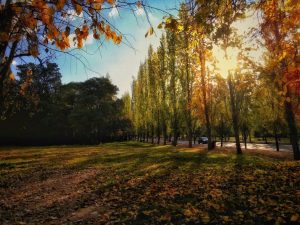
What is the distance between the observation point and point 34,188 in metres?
9.67

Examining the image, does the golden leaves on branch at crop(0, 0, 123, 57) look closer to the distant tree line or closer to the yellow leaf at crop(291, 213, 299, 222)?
the yellow leaf at crop(291, 213, 299, 222)

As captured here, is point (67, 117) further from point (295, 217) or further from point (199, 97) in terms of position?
point (295, 217)

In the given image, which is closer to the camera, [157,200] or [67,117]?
[157,200]

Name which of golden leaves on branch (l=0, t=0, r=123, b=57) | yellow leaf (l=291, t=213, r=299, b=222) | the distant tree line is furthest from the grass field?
the distant tree line

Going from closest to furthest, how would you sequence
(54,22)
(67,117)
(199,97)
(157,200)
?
(54,22), (157,200), (199,97), (67,117)

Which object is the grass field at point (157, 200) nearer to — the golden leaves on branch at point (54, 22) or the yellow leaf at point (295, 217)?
the yellow leaf at point (295, 217)

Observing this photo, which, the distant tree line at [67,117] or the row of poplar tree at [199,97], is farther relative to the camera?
the distant tree line at [67,117]

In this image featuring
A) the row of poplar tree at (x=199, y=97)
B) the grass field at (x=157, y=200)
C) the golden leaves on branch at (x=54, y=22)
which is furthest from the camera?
the row of poplar tree at (x=199, y=97)

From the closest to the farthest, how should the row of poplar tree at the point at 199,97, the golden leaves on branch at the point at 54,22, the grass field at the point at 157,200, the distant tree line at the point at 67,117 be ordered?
the golden leaves on branch at the point at 54,22 < the grass field at the point at 157,200 < the row of poplar tree at the point at 199,97 < the distant tree line at the point at 67,117

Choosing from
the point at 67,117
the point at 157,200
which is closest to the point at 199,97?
the point at 157,200

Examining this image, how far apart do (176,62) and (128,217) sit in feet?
115

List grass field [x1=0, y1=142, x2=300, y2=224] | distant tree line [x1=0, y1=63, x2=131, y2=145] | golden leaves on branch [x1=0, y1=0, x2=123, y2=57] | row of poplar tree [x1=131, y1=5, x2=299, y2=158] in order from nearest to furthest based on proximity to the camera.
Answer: golden leaves on branch [x1=0, y1=0, x2=123, y2=57]
grass field [x1=0, y1=142, x2=300, y2=224]
row of poplar tree [x1=131, y1=5, x2=299, y2=158]
distant tree line [x1=0, y1=63, x2=131, y2=145]

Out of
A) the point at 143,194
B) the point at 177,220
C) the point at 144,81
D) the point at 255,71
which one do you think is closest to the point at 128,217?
the point at 177,220

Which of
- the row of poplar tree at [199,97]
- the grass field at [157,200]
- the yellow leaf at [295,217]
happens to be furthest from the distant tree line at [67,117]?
the yellow leaf at [295,217]
